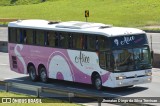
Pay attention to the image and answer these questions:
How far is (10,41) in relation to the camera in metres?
30.3

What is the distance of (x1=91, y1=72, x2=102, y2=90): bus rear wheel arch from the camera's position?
80.1ft

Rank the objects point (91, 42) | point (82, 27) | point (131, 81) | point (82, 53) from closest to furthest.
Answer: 1. point (131, 81)
2. point (91, 42)
3. point (82, 53)
4. point (82, 27)

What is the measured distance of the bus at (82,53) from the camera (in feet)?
77.3

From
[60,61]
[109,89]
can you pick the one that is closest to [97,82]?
[109,89]

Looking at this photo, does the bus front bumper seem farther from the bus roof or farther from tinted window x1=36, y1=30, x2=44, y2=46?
tinted window x1=36, y1=30, x2=44, y2=46

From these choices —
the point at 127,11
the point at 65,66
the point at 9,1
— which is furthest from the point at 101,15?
the point at 65,66

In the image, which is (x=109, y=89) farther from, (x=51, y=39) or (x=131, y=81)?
(x=51, y=39)

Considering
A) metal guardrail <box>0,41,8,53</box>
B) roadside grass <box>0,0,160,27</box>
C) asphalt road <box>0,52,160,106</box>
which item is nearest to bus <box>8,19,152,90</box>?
asphalt road <box>0,52,160,106</box>

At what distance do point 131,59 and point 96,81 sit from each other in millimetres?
2038

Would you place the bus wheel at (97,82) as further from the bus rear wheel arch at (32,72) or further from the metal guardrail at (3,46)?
the metal guardrail at (3,46)

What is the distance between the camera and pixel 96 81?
2467cm

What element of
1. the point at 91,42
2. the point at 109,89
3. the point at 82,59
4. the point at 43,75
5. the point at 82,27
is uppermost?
the point at 82,27

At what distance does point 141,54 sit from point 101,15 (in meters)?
53.5

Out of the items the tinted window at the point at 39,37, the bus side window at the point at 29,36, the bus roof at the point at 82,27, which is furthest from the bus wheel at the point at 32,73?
the bus roof at the point at 82,27
